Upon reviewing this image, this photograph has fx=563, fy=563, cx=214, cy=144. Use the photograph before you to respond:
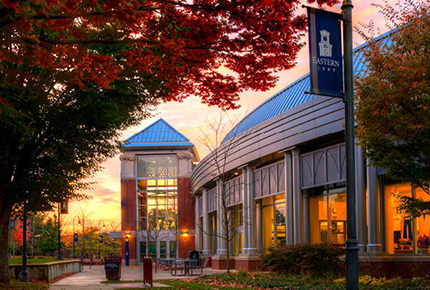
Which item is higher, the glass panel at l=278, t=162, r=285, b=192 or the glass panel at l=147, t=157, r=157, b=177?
the glass panel at l=147, t=157, r=157, b=177

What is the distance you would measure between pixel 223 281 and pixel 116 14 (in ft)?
48.8

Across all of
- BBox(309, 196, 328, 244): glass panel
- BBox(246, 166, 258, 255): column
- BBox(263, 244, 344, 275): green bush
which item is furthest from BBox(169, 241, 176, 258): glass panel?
BBox(263, 244, 344, 275): green bush

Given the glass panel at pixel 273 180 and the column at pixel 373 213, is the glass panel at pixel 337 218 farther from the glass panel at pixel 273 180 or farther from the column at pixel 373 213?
the glass panel at pixel 273 180

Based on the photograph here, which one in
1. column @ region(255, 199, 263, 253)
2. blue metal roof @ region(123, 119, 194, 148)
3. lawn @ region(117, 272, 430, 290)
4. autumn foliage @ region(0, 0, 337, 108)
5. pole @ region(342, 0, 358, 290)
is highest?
blue metal roof @ region(123, 119, 194, 148)

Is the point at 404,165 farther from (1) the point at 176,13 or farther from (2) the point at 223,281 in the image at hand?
(2) the point at 223,281

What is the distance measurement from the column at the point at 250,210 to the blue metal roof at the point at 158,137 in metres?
33.4

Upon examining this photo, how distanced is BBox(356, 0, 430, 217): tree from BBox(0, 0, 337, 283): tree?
10.1 ft

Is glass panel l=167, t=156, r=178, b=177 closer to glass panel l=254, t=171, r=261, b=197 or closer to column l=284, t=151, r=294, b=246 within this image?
glass panel l=254, t=171, r=261, b=197

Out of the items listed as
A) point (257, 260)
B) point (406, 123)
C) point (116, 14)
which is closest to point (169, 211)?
point (257, 260)

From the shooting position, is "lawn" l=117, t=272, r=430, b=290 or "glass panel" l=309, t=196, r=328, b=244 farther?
"glass panel" l=309, t=196, r=328, b=244

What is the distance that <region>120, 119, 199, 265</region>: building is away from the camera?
209 feet

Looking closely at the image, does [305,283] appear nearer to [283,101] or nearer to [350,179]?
[350,179]

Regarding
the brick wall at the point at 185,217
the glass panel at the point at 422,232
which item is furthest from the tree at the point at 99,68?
the brick wall at the point at 185,217

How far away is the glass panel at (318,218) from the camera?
25094 millimetres
